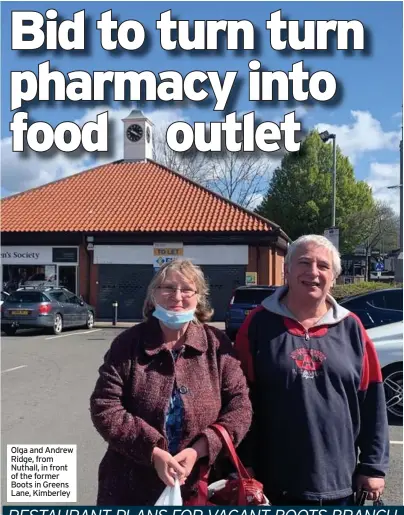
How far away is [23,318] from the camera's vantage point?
17594 mm

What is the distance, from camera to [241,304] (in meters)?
14.8

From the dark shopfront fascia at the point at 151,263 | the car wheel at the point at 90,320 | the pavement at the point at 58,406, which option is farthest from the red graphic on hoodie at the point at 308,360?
the dark shopfront fascia at the point at 151,263

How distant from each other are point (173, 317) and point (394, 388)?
4975 mm

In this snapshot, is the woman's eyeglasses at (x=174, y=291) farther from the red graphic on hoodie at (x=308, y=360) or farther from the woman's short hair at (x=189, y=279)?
the red graphic on hoodie at (x=308, y=360)

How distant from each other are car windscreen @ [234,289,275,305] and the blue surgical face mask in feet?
39.7

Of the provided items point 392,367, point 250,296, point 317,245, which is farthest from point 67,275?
point 317,245

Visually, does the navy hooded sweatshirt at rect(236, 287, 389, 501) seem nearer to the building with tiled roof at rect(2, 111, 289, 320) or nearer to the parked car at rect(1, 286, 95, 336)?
the parked car at rect(1, 286, 95, 336)

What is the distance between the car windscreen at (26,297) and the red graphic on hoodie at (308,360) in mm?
16014

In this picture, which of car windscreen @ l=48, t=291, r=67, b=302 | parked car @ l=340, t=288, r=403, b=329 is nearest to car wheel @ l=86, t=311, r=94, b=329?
car windscreen @ l=48, t=291, r=67, b=302

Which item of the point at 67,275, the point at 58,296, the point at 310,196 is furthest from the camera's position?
the point at 310,196

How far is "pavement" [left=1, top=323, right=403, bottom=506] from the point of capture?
528 centimetres

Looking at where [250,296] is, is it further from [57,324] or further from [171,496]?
[171,496]

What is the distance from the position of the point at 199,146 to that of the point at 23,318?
949cm

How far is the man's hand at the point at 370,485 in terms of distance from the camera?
277cm
